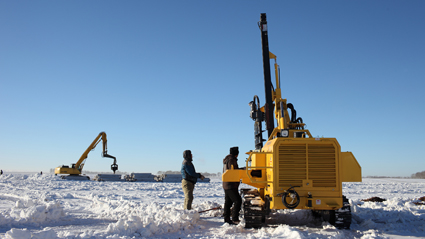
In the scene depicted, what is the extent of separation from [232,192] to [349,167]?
2659mm

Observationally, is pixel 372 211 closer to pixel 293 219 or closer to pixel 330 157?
pixel 293 219

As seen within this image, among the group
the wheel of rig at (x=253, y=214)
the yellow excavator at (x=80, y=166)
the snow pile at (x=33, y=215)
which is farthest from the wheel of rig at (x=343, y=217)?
the yellow excavator at (x=80, y=166)

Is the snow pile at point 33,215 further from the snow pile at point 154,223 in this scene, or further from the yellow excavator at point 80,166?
the yellow excavator at point 80,166

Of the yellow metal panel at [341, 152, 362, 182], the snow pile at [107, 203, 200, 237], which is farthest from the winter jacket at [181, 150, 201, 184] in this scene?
the yellow metal panel at [341, 152, 362, 182]

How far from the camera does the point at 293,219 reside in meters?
8.45

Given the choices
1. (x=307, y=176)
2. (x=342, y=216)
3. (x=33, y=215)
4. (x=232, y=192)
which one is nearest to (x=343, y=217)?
(x=342, y=216)

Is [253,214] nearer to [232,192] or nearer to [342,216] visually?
[232,192]

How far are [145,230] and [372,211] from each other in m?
6.42

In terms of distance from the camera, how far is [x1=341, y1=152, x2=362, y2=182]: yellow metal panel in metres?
6.67

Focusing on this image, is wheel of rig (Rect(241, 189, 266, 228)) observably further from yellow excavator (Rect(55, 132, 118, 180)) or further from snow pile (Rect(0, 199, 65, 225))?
yellow excavator (Rect(55, 132, 118, 180))

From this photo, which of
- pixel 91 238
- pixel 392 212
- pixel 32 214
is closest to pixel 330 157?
pixel 392 212

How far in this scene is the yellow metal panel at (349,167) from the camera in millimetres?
6668

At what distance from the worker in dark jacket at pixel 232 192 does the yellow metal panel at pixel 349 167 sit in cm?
239

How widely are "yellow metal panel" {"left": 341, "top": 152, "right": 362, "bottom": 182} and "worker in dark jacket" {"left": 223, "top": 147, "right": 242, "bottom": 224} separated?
7.85 ft
